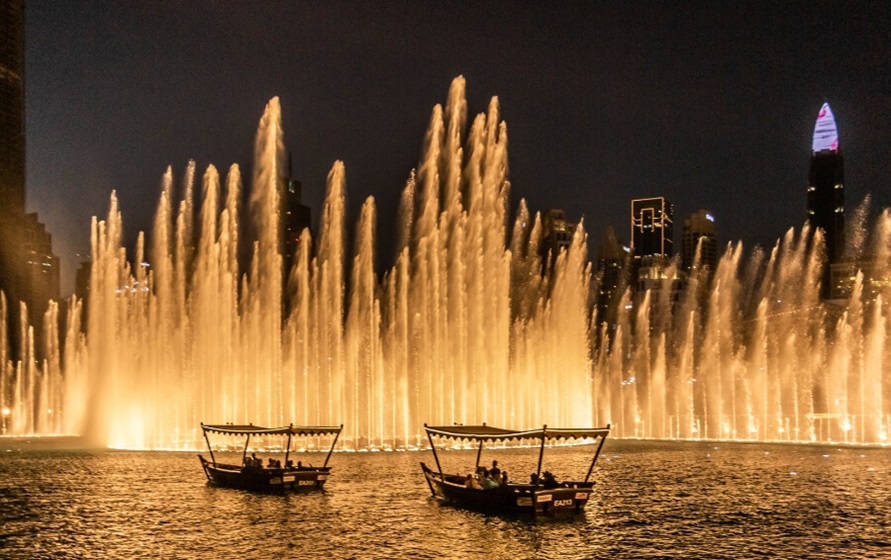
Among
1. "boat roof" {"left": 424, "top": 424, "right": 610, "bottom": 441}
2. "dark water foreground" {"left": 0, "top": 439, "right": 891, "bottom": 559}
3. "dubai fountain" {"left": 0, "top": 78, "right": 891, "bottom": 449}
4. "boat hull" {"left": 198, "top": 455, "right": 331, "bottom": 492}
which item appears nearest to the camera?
"dark water foreground" {"left": 0, "top": 439, "right": 891, "bottom": 559}

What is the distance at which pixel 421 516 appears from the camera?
38.8m

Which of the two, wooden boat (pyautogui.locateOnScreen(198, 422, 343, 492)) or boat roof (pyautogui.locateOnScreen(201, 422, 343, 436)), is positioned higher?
boat roof (pyautogui.locateOnScreen(201, 422, 343, 436))

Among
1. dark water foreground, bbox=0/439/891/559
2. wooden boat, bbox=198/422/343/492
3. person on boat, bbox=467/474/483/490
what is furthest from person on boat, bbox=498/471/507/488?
wooden boat, bbox=198/422/343/492

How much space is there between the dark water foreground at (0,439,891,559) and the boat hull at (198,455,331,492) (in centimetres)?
97

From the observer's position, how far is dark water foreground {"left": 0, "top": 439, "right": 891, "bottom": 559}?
107 ft

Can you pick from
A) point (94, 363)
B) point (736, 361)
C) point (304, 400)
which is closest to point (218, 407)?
point (304, 400)

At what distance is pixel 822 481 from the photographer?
50219 mm

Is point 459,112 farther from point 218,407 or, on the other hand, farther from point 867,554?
point 867,554

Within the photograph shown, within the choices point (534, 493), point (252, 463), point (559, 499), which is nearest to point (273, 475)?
point (252, 463)

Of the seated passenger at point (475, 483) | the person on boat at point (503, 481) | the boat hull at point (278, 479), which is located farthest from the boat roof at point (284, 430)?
the person on boat at point (503, 481)

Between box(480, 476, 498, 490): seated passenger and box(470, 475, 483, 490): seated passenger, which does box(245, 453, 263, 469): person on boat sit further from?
box(480, 476, 498, 490): seated passenger

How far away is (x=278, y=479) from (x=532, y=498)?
13850 mm

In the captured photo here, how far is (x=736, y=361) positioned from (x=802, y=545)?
6722cm

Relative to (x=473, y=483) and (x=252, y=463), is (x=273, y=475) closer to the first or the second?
(x=252, y=463)
